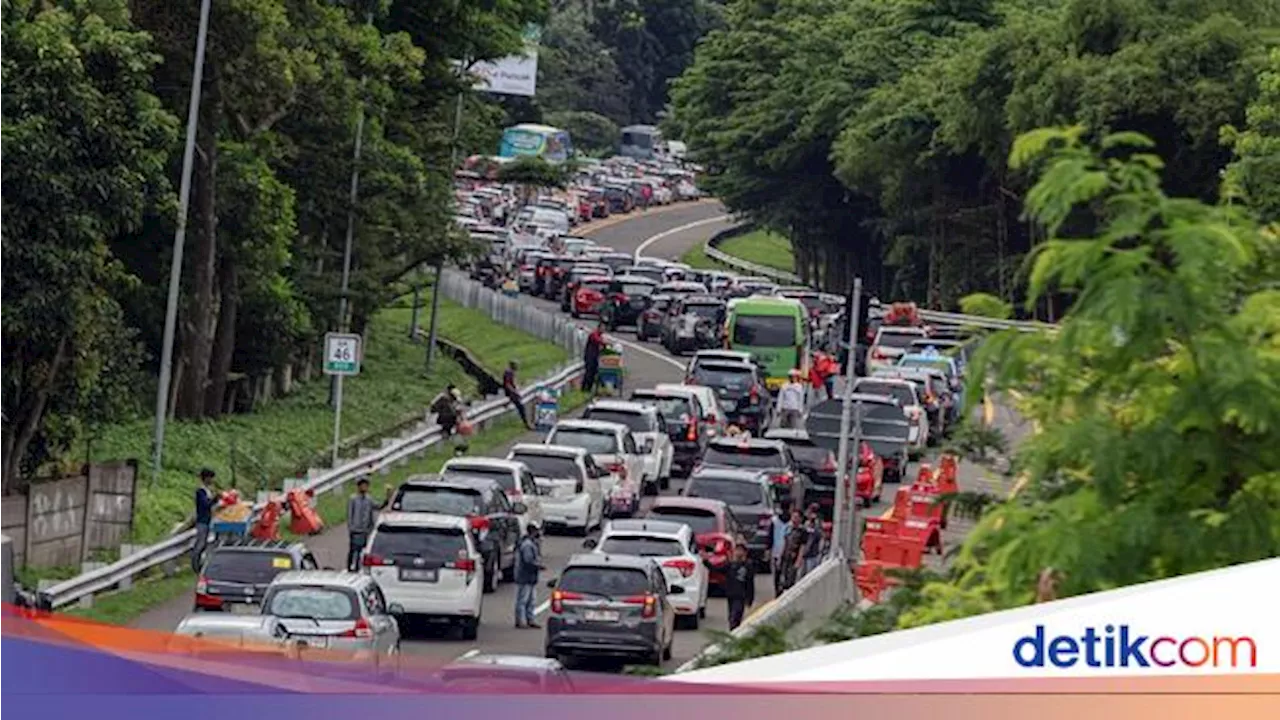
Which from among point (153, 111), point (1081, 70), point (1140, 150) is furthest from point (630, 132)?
point (1140, 150)

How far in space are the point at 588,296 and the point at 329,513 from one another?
46.9m

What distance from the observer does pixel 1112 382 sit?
30.4 feet

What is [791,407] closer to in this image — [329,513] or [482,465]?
[329,513]

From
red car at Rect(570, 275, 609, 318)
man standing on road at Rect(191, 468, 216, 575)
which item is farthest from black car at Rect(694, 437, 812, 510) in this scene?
red car at Rect(570, 275, 609, 318)

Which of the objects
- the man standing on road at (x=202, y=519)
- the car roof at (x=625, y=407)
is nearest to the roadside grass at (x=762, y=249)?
the car roof at (x=625, y=407)

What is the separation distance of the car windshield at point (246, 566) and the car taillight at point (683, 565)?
18.0ft

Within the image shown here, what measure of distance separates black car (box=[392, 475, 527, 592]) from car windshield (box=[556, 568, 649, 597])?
495 cm

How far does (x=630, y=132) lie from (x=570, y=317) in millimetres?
91622

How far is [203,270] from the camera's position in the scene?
5209 centimetres

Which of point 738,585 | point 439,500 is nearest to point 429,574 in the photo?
point 738,585

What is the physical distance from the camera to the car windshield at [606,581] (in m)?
31.9

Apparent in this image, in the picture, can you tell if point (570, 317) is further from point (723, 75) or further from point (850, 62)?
point (723, 75)

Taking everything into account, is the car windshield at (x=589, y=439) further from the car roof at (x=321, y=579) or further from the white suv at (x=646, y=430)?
the car roof at (x=321, y=579)

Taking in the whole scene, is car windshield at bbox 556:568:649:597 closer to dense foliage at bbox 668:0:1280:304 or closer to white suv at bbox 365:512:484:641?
white suv at bbox 365:512:484:641
